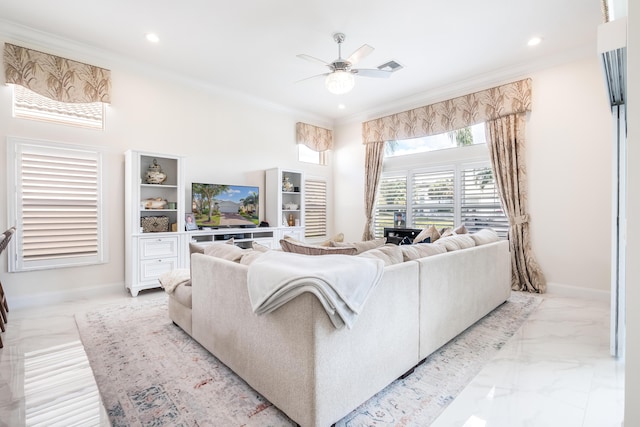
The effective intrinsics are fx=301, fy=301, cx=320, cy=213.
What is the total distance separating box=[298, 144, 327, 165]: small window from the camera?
21.2ft

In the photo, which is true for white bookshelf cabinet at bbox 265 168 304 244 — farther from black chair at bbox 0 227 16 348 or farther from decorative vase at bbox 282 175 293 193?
black chair at bbox 0 227 16 348

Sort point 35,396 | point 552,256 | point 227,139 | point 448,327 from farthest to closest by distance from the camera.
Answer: point 227,139 → point 552,256 → point 448,327 → point 35,396

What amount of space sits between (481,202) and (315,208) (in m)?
3.23

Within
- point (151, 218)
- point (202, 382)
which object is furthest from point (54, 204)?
point (202, 382)

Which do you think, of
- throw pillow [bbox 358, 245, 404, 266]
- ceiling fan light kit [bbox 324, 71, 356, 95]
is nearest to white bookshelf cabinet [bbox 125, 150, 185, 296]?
ceiling fan light kit [bbox 324, 71, 356, 95]

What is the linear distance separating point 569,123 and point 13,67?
676cm

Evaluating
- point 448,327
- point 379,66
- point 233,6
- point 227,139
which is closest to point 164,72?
point 227,139

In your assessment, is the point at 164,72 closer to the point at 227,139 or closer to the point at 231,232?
the point at 227,139

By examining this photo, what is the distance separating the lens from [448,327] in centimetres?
240

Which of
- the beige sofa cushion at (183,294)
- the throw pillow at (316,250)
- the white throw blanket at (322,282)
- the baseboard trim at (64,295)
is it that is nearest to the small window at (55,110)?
the baseboard trim at (64,295)

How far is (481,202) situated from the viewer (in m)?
4.78

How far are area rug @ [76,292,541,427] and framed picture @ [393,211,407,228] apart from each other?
9.68ft

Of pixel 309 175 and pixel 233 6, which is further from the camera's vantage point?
pixel 309 175

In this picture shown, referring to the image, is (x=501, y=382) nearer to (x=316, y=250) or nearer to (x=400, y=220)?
(x=316, y=250)
